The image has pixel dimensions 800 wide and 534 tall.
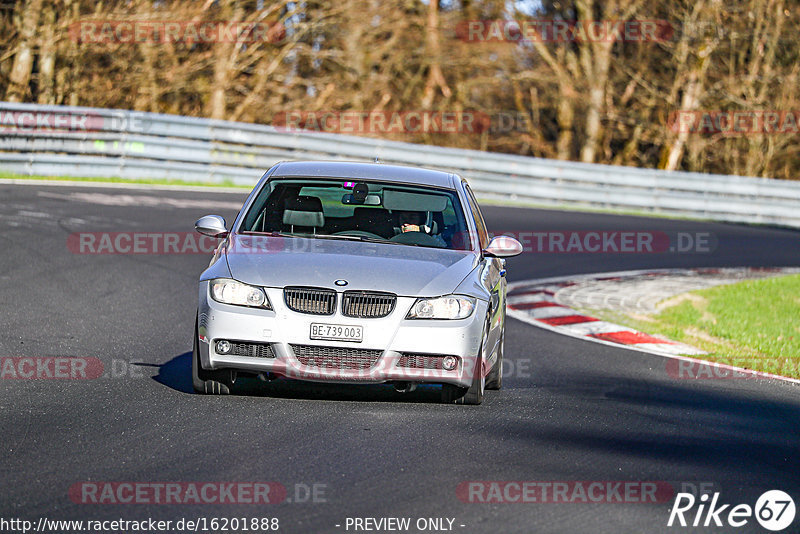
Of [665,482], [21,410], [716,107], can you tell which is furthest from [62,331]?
[716,107]

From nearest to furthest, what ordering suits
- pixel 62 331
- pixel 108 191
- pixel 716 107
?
1. pixel 62 331
2. pixel 108 191
3. pixel 716 107

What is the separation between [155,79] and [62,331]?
811 inches

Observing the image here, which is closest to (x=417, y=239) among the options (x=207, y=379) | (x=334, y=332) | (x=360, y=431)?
(x=334, y=332)

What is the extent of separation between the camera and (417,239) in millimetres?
8453

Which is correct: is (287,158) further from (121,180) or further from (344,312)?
(344,312)

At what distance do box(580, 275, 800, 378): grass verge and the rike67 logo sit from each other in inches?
203

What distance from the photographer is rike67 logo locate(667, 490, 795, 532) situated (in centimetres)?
530

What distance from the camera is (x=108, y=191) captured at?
20.4 meters

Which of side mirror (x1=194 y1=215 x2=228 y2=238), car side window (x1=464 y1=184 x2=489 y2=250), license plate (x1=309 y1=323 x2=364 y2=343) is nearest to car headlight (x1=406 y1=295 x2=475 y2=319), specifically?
license plate (x1=309 y1=323 x2=364 y2=343)

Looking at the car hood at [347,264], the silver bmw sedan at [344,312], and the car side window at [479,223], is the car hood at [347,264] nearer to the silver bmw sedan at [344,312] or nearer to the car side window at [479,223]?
the silver bmw sedan at [344,312]

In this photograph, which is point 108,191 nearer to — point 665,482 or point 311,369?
point 311,369

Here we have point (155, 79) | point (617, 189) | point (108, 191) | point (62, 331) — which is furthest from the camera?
point (155, 79)

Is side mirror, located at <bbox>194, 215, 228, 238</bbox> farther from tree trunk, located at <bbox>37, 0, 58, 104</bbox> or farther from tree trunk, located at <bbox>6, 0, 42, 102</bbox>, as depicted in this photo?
tree trunk, located at <bbox>37, 0, 58, 104</bbox>

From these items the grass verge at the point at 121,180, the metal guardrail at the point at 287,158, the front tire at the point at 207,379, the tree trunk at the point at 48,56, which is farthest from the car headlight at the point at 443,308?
the tree trunk at the point at 48,56
